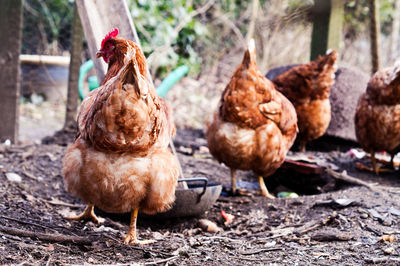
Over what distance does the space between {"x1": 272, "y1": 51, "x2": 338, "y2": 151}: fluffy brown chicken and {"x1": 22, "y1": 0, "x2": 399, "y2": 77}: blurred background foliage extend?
5.37 feet

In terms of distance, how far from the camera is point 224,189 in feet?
14.0

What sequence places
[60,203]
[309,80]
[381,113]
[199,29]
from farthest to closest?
[199,29] < [309,80] < [381,113] < [60,203]

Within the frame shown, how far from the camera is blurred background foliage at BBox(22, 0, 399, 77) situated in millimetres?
8023

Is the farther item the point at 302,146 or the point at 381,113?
the point at 302,146

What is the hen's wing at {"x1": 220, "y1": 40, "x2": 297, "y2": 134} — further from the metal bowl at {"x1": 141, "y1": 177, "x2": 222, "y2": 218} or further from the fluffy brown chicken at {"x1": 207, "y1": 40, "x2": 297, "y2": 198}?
the metal bowl at {"x1": 141, "y1": 177, "x2": 222, "y2": 218}

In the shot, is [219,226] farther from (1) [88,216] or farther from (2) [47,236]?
→ (2) [47,236]

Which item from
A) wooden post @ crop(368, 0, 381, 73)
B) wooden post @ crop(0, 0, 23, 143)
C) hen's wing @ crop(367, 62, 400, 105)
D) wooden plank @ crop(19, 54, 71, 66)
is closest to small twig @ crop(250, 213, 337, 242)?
hen's wing @ crop(367, 62, 400, 105)

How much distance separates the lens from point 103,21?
3482 millimetres

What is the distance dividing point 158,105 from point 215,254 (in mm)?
936

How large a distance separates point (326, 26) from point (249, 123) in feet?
9.21

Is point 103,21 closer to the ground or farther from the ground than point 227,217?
farther from the ground

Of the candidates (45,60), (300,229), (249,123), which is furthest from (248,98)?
(45,60)

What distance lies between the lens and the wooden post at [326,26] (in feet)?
18.5

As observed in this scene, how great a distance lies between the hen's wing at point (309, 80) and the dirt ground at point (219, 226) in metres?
1.45
